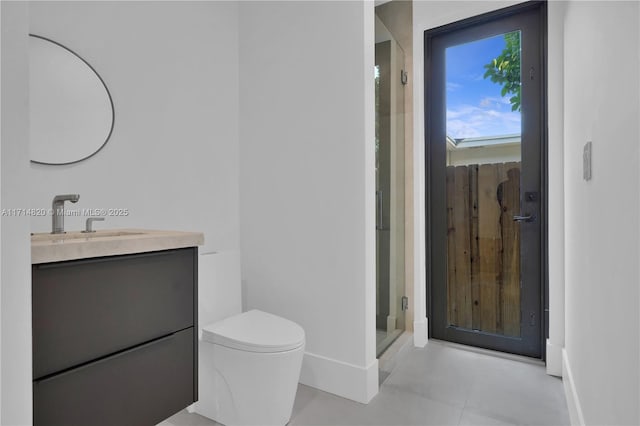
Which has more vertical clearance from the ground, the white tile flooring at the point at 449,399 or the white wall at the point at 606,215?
the white wall at the point at 606,215

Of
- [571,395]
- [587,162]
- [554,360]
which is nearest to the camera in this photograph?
[587,162]

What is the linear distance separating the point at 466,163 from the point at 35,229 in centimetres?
260

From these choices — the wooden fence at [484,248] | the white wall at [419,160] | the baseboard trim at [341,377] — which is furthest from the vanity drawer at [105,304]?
the wooden fence at [484,248]

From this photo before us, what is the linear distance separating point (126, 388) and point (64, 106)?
4.07ft

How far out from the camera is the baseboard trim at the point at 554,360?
2.24m

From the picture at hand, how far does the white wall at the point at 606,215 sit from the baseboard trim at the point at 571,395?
0.01 m

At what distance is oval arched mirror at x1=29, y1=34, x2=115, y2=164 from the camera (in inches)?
60.7

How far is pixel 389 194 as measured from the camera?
246cm

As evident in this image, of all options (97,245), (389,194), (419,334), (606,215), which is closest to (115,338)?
(97,245)

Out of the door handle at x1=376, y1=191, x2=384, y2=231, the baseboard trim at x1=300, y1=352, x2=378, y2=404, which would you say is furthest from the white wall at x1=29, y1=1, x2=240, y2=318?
the door handle at x1=376, y1=191, x2=384, y2=231

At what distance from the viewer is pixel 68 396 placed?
3.53 feet

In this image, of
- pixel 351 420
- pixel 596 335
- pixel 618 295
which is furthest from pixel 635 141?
pixel 351 420

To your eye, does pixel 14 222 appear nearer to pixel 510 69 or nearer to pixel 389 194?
pixel 389 194

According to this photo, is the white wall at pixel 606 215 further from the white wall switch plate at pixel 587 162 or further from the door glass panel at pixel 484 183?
the door glass panel at pixel 484 183
